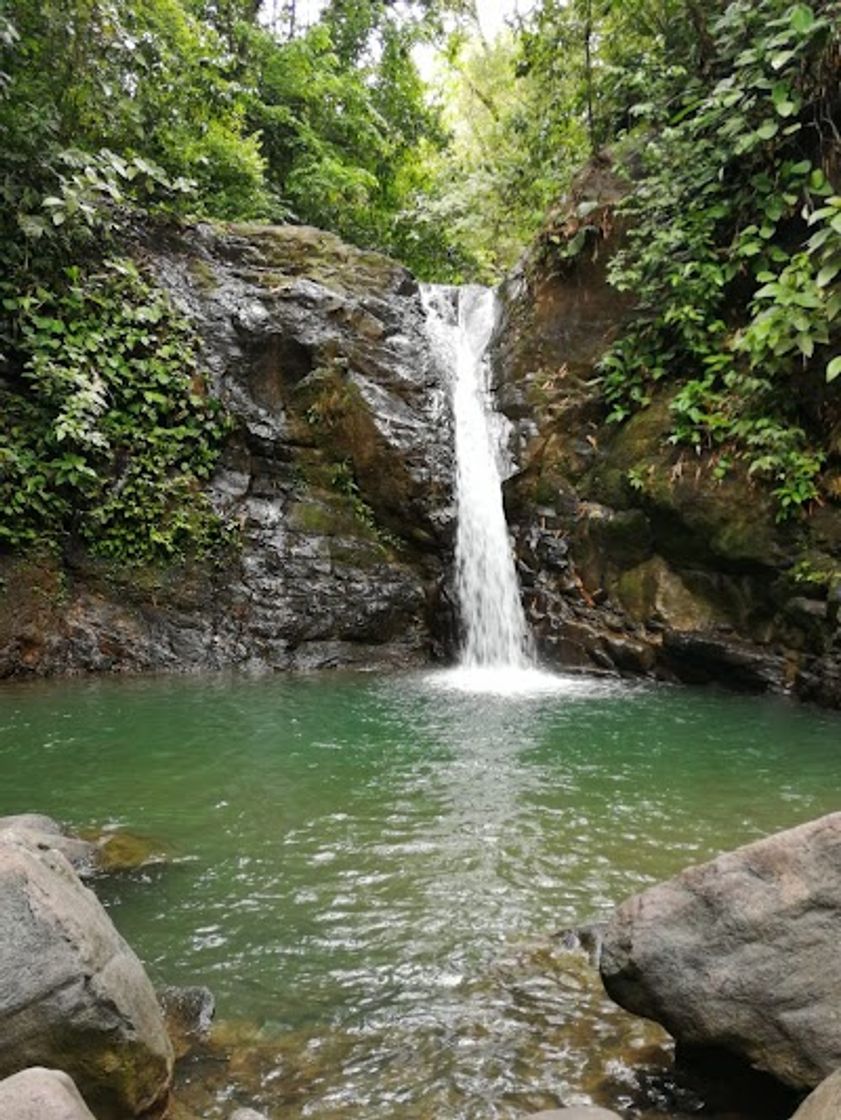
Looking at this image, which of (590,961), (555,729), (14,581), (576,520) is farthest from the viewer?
(576,520)

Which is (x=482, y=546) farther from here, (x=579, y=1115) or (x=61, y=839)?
(x=579, y=1115)

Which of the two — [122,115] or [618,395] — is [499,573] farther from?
[122,115]

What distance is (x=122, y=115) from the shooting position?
11.4 meters

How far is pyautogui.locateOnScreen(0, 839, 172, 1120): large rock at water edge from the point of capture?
2.12 m

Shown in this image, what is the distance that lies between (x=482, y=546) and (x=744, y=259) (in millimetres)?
4508

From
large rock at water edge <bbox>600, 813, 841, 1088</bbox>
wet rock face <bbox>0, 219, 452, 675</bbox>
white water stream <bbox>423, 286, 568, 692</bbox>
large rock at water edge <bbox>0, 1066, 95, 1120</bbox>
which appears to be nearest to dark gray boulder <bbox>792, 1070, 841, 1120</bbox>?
large rock at water edge <bbox>600, 813, 841, 1088</bbox>

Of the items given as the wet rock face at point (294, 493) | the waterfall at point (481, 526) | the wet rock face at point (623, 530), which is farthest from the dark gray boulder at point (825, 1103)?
the wet rock face at point (294, 493)

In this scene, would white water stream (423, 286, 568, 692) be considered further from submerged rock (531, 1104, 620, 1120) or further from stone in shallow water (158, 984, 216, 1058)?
submerged rock (531, 1104, 620, 1120)

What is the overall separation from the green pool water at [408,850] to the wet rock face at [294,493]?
194 centimetres

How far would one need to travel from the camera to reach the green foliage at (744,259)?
27.2 feet

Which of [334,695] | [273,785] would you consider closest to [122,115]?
[334,695]

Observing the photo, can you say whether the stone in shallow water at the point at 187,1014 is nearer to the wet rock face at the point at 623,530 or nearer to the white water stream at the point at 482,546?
the white water stream at the point at 482,546

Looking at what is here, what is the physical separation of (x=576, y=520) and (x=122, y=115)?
8.04 m

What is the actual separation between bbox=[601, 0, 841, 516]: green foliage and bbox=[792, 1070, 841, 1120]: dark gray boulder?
696cm
